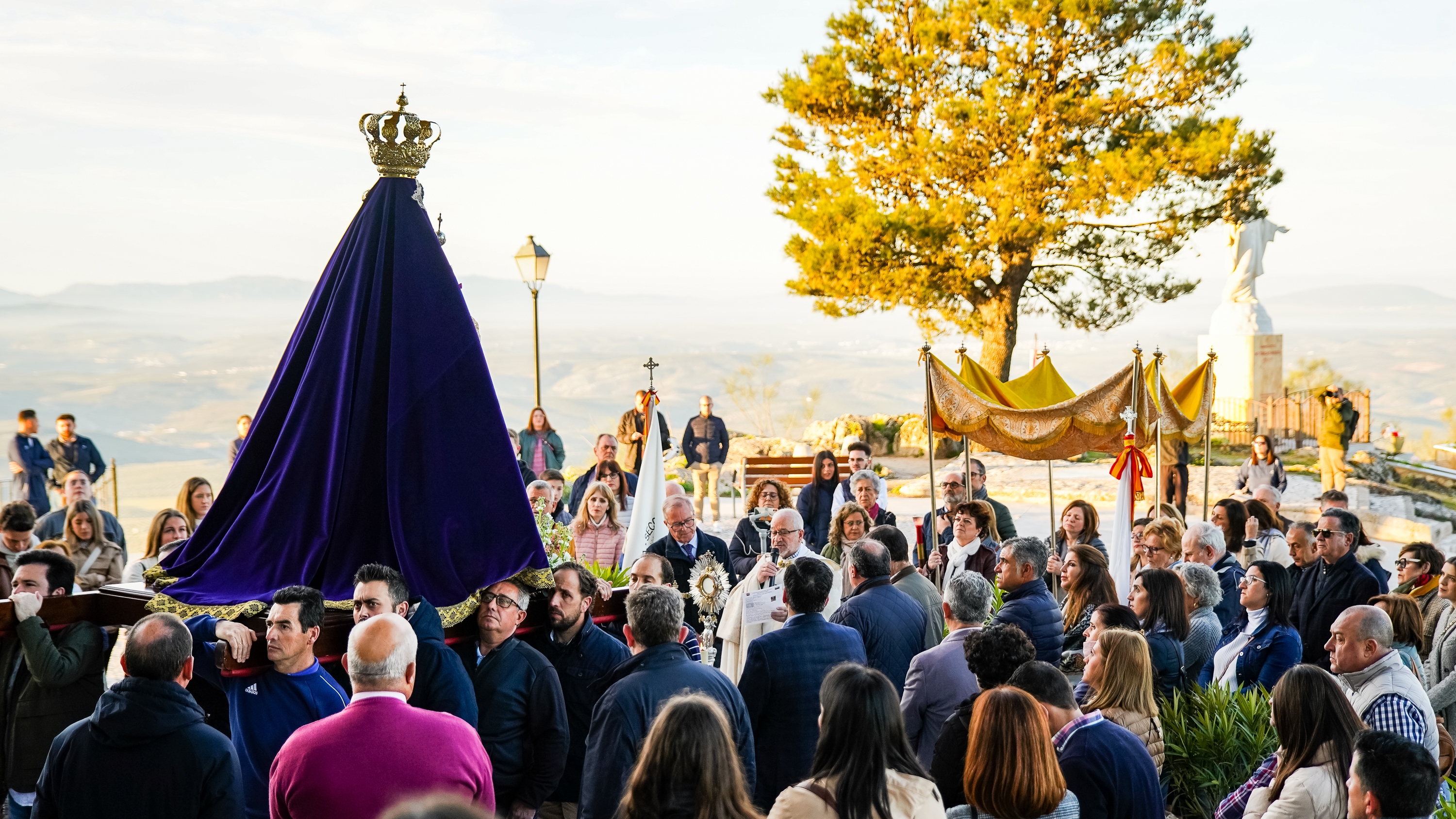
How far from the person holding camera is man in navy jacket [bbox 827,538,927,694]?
11456 mm

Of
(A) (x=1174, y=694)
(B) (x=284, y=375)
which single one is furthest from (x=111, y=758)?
(A) (x=1174, y=694)

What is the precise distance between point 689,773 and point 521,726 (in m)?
1.34

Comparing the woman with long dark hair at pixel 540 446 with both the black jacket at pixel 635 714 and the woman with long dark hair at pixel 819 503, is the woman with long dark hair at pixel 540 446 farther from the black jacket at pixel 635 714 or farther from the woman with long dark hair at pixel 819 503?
→ the black jacket at pixel 635 714

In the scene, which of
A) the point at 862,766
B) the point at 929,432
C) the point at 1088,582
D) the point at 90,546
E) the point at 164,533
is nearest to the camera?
the point at 862,766

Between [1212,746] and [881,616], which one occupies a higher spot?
[881,616]

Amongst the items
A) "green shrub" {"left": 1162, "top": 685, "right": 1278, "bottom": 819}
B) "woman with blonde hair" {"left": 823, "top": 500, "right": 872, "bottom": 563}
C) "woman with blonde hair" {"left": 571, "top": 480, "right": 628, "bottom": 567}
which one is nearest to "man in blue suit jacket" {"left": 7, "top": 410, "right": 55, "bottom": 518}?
"woman with blonde hair" {"left": 571, "top": 480, "right": 628, "bottom": 567}

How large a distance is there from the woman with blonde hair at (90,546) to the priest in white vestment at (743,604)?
11.9 feet

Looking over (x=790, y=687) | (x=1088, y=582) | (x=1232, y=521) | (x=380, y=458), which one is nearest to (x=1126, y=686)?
(x=790, y=687)

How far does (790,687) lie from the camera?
438cm

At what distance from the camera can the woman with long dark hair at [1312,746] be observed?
3.59 m

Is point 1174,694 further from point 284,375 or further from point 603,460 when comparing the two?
point 603,460

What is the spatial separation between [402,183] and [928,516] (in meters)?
6.19

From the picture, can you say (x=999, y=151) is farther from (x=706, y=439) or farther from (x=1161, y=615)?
(x=1161, y=615)

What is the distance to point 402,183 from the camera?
4.37m
